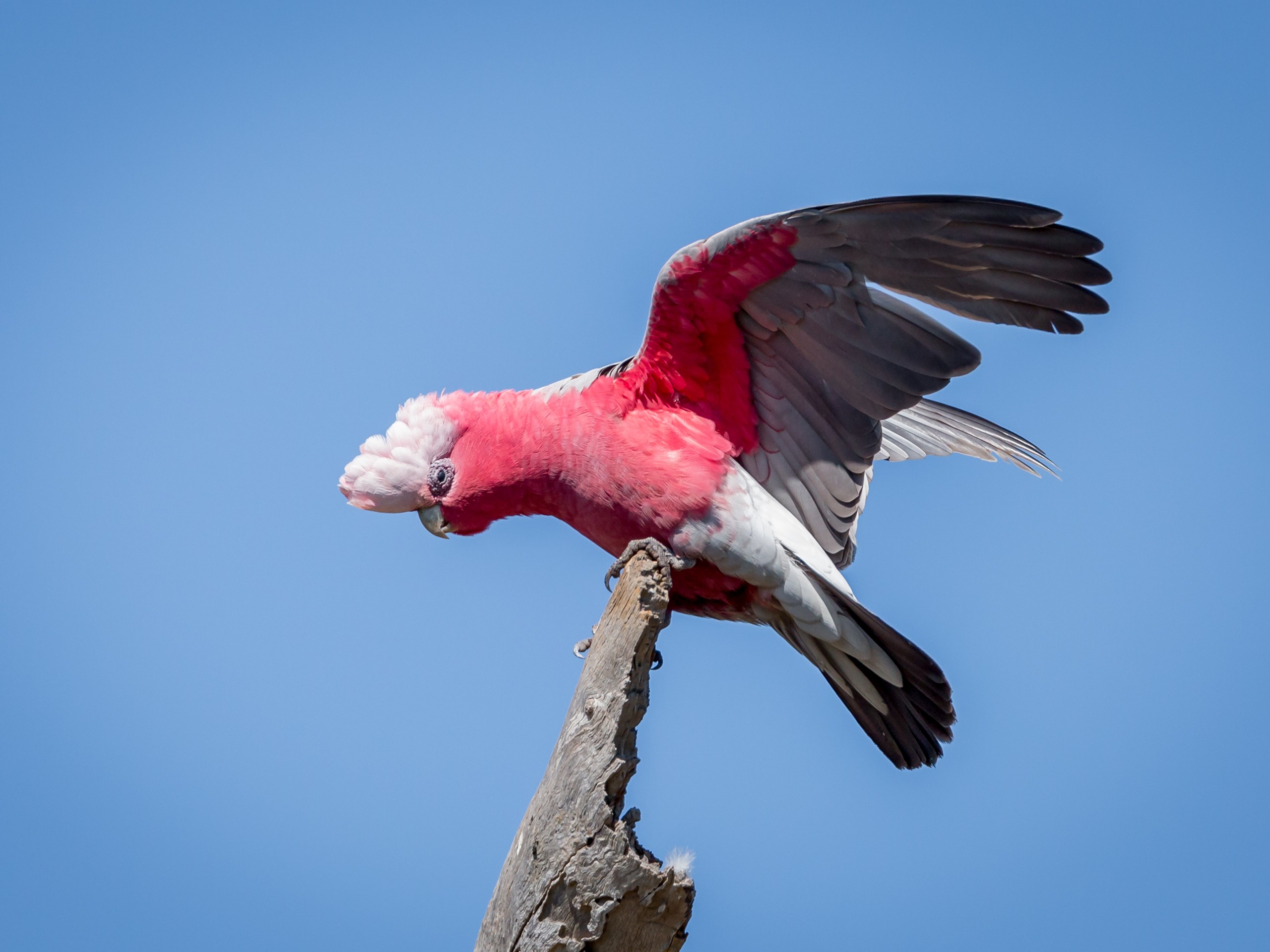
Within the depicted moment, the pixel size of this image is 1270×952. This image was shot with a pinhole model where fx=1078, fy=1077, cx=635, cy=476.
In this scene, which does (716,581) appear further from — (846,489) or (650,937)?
(650,937)

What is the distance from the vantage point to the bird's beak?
4.49 meters

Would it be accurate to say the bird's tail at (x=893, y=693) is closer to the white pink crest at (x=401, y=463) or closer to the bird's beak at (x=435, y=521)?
the bird's beak at (x=435, y=521)

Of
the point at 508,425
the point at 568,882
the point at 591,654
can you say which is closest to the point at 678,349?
the point at 508,425

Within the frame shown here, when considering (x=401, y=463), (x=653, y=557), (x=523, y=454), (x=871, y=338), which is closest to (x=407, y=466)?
(x=401, y=463)

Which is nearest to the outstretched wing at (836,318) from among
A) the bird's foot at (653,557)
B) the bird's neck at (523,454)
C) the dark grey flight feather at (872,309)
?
the dark grey flight feather at (872,309)

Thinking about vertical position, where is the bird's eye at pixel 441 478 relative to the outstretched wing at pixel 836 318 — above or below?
below

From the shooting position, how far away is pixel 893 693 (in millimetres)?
4574

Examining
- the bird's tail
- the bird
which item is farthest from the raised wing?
the bird's tail

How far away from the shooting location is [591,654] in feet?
11.8

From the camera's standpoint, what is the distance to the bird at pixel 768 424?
3.81 m

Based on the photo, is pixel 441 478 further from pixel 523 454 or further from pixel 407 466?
pixel 523 454

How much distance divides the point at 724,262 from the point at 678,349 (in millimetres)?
432

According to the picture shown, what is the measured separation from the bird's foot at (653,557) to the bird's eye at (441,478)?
0.79 m

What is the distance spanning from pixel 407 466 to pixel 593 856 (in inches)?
69.7
